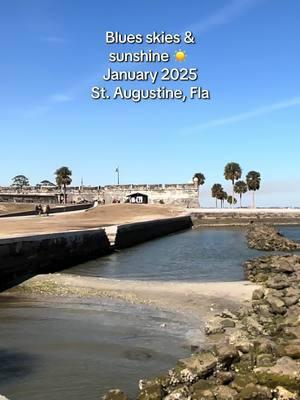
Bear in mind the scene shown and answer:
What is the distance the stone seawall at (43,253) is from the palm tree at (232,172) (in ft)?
207

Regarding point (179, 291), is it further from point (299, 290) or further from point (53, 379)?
point (53, 379)

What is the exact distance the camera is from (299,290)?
1555cm

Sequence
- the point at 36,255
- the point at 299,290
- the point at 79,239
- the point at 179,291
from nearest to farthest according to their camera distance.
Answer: the point at 299,290 < the point at 179,291 < the point at 36,255 < the point at 79,239

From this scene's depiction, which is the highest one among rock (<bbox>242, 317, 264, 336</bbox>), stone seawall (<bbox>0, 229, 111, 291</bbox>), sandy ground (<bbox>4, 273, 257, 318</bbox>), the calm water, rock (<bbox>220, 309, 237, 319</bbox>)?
stone seawall (<bbox>0, 229, 111, 291</bbox>)

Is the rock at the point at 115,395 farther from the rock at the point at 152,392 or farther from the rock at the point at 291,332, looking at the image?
the rock at the point at 291,332

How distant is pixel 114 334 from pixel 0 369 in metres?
3.14

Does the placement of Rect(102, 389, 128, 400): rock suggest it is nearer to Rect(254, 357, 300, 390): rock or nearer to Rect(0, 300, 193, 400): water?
Rect(0, 300, 193, 400): water

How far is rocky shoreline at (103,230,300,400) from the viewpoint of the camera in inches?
316

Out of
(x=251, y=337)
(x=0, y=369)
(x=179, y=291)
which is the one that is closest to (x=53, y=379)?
(x=0, y=369)

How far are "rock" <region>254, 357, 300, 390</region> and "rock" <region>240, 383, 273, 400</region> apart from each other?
8.7 inches

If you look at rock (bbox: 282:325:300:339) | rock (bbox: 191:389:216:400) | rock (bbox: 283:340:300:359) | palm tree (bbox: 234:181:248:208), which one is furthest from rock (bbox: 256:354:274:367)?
palm tree (bbox: 234:181:248:208)

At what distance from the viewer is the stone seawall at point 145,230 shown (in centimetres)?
3640

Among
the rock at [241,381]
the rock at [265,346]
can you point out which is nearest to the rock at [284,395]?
the rock at [241,381]

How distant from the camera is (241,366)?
9133 mm
